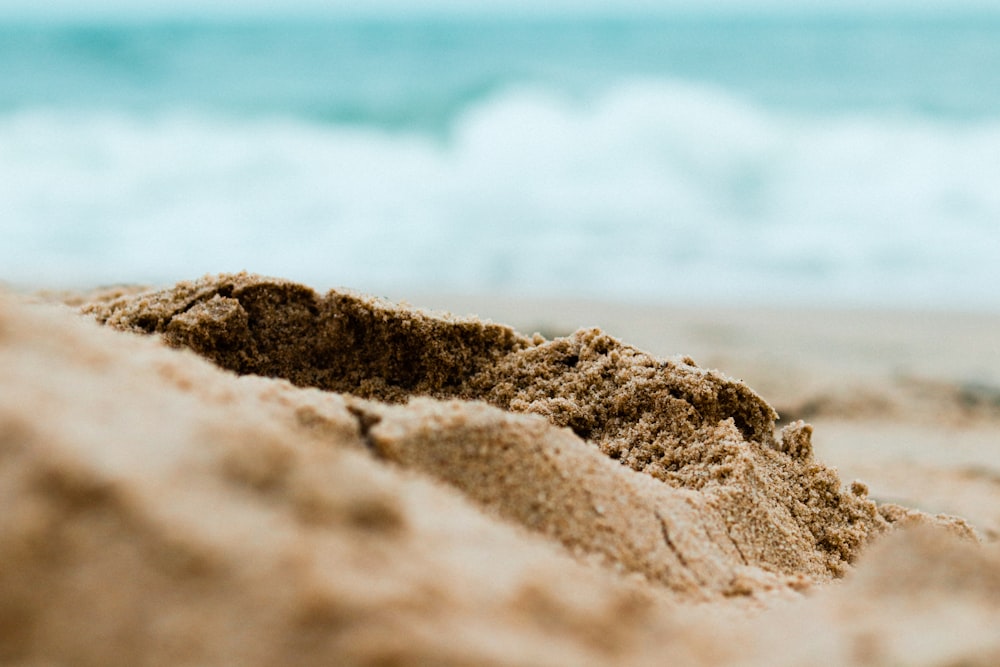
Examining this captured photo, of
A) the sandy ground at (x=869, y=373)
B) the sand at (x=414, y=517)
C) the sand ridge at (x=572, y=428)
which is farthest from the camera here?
the sandy ground at (x=869, y=373)

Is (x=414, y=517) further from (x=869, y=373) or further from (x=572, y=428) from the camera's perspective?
(x=869, y=373)

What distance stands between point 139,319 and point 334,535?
4.46 ft

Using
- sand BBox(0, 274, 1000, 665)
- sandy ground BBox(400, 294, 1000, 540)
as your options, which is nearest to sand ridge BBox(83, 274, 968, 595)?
sand BBox(0, 274, 1000, 665)

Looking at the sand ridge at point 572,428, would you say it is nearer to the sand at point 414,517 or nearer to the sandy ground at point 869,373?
the sand at point 414,517

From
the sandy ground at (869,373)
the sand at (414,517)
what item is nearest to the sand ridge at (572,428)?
the sand at (414,517)

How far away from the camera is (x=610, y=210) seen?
36.1 ft

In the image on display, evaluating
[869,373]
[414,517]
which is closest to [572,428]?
[414,517]

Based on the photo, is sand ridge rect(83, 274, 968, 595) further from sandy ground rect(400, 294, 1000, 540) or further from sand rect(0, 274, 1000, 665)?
sandy ground rect(400, 294, 1000, 540)

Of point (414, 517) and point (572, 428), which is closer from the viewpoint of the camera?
point (414, 517)

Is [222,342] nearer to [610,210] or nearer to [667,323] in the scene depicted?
[667,323]

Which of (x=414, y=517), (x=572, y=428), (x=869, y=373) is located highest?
(x=869, y=373)

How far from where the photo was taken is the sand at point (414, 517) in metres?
0.89

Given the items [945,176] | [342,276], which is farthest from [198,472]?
[945,176]

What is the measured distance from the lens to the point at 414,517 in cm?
107
